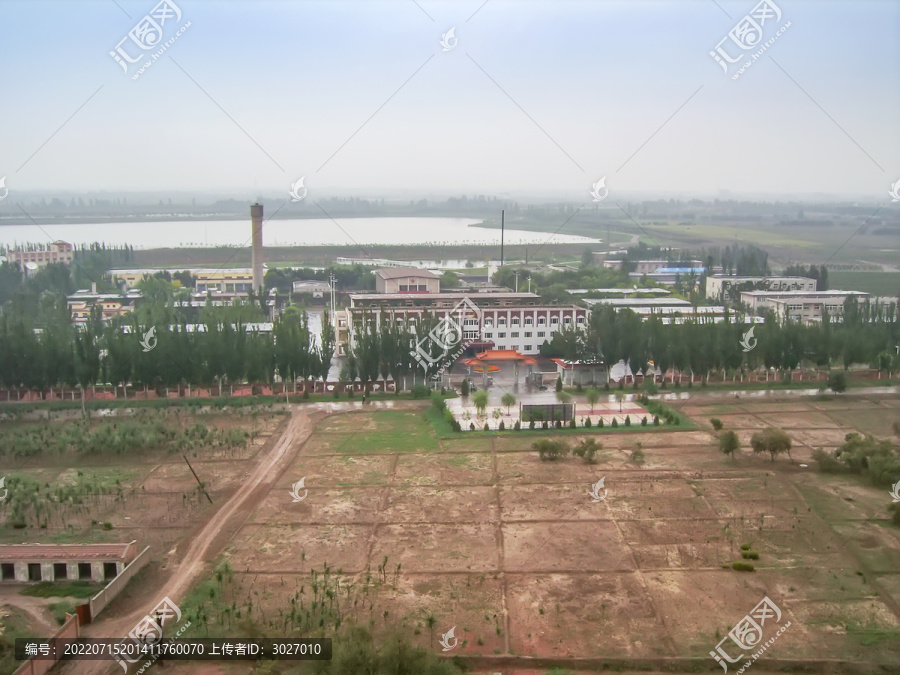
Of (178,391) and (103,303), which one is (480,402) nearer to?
(178,391)

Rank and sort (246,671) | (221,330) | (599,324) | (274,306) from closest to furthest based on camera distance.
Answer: (246,671) → (221,330) → (599,324) → (274,306)

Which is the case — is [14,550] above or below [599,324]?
below

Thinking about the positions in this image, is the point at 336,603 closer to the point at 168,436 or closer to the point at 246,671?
the point at 246,671

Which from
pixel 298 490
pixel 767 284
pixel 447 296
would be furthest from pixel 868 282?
pixel 298 490

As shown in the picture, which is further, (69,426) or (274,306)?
(274,306)

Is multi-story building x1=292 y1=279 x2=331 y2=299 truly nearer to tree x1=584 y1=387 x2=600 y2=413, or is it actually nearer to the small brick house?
tree x1=584 y1=387 x2=600 y2=413

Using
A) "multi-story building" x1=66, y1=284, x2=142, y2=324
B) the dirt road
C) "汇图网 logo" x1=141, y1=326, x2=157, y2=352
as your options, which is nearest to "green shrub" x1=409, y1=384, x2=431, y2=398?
the dirt road

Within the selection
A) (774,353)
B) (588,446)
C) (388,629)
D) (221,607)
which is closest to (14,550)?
(221,607)

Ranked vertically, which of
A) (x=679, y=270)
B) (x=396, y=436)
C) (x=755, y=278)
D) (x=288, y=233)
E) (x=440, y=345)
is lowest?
(x=396, y=436)
